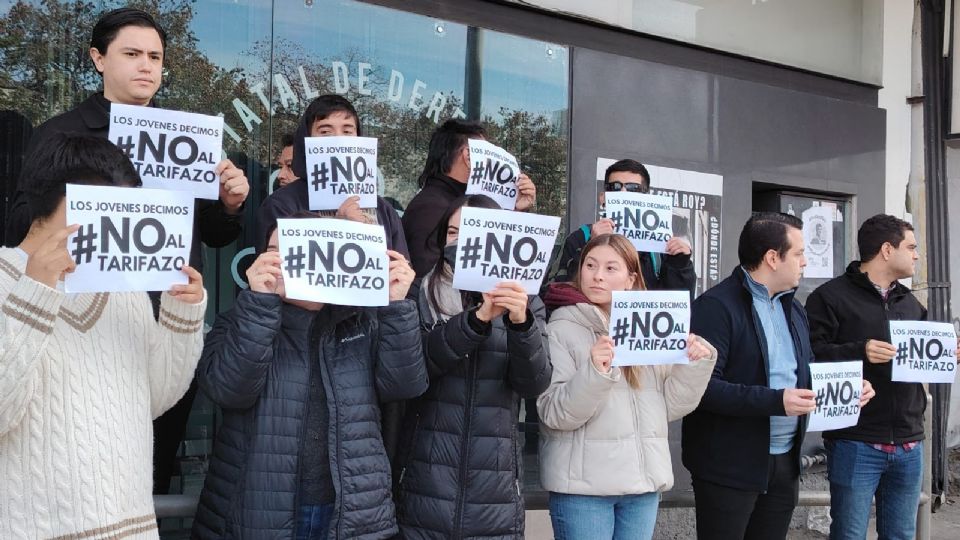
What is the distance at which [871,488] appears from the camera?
15.6 feet

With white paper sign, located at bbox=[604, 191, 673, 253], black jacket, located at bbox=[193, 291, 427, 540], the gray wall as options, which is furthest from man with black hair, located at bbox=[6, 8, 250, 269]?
the gray wall

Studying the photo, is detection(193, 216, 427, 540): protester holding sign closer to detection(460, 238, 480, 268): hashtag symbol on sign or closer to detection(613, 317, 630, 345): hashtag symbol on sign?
detection(460, 238, 480, 268): hashtag symbol on sign

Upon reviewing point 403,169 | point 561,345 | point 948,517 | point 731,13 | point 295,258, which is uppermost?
point 731,13

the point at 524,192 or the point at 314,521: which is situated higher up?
the point at 524,192

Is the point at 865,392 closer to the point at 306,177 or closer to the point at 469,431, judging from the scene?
the point at 469,431

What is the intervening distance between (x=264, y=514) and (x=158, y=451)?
1.39 meters

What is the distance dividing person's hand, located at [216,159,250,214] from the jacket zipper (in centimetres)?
106

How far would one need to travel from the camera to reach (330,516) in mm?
3023

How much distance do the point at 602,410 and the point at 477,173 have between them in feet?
4.14

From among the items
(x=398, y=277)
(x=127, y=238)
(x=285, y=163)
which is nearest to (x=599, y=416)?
(x=398, y=277)

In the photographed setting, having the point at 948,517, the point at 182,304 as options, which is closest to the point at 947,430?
the point at 948,517

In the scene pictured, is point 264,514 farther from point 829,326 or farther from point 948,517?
point 948,517

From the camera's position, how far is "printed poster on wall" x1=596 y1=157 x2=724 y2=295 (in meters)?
7.00

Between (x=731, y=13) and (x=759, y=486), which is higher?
(x=731, y=13)
